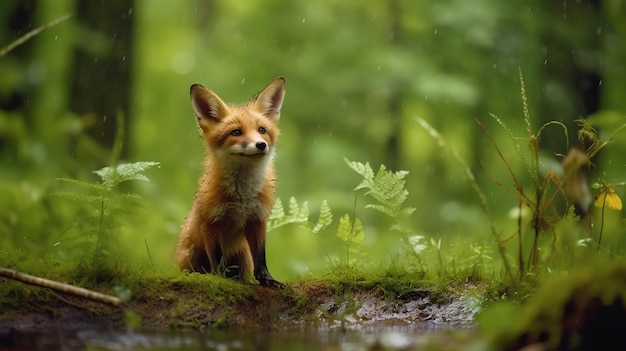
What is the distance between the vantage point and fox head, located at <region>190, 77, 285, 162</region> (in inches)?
220

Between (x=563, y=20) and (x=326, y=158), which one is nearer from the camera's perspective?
(x=563, y=20)

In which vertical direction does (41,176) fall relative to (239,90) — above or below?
below

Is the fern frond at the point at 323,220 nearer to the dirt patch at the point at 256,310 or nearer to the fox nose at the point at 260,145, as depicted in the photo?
the dirt patch at the point at 256,310

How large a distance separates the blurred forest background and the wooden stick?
866mm

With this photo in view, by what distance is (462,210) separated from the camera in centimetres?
1747

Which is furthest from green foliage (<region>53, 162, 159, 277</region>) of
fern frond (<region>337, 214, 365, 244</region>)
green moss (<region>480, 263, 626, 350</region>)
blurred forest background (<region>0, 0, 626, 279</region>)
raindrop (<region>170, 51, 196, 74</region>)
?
raindrop (<region>170, 51, 196, 74</region>)

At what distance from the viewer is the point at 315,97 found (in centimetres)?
1916

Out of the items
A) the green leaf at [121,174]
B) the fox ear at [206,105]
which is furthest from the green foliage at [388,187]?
the green leaf at [121,174]

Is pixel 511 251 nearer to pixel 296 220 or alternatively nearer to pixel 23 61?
pixel 296 220

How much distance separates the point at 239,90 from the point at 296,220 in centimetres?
1477

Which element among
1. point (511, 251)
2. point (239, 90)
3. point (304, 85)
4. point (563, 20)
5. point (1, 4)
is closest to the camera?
point (511, 251)

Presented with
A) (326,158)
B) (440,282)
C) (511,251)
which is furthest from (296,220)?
(326,158)

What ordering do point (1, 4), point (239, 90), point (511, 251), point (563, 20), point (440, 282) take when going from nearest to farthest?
point (440, 282) < point (511, 251) < point (563, 20) < point (1, 4) < point (239, 90)

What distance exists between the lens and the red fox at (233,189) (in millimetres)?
5543
